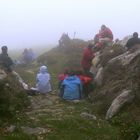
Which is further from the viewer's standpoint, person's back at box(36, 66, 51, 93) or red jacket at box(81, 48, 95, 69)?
red jacket at box(81, 48, 95, 69)

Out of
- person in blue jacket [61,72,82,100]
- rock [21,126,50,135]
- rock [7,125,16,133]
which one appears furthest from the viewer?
person in blue jacket [61,72,82,100]

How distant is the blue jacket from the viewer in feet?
80.6

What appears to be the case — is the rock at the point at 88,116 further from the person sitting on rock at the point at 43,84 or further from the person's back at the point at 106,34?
the person's back at the point at 106,34

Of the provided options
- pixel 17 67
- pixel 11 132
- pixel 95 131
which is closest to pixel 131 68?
→ pixel 95 131

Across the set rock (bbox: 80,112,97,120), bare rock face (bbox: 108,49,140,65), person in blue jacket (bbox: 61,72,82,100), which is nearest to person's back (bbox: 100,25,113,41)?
bare rock face (bbox: 108,49,140,65)

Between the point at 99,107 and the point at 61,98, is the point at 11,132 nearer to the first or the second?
the point at 99,107

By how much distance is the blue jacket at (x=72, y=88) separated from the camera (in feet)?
80.6

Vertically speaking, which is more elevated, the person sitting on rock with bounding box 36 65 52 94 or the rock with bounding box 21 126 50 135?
the rock with bounding box 21 126 50 135

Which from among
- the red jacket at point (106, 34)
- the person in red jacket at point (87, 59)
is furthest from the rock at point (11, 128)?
the red jacket at point (106, 34)

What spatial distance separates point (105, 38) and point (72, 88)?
13.2 meters

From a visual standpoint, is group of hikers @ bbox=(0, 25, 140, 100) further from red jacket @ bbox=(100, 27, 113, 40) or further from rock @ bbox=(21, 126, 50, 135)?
rock @ bbox=(21, 126, 50, 135)

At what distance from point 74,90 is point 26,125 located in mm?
8159

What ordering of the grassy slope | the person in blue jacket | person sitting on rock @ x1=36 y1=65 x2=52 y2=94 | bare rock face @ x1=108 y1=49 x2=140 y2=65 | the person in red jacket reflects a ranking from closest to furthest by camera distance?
1. the grassy slope
2. the person in blue jacket
3. bare rock face @ x1=108 y1=49 x2=140 y2=65
4. person sitting on rock @ x1=36 y1=65 x2=52 y2=94
5. the person in red jacket

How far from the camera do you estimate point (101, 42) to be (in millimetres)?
35375
